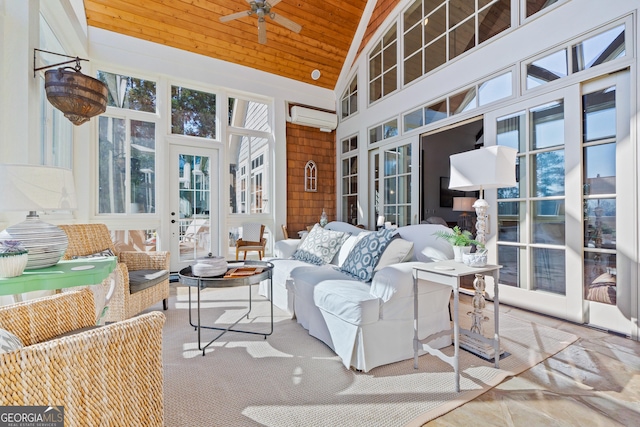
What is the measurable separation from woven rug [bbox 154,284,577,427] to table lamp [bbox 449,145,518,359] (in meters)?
0.14

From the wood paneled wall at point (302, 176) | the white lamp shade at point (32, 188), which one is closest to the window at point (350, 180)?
the wood paneled wall at point (302, 176)

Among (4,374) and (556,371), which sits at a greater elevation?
(4,374)

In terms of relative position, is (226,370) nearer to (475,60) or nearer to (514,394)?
(514,394)

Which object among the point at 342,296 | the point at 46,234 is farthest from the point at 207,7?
the point at 342,296

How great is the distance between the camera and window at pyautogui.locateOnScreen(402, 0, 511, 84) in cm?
359

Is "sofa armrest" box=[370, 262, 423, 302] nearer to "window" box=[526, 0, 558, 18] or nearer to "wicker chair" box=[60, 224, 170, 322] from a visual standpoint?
"wicker chair" box=[60, 224, 170, 322]

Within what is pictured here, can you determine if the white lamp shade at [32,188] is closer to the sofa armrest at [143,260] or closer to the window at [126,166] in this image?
the sofa armrest at [143,260]

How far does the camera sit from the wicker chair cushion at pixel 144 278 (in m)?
2.84

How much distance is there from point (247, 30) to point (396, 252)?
182 inches

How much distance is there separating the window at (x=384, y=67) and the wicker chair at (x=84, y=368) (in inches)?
198

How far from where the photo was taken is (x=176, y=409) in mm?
1680

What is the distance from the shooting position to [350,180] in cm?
632

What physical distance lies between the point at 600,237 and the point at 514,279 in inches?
35.2

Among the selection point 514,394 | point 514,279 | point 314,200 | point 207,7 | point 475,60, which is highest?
point 207,7
